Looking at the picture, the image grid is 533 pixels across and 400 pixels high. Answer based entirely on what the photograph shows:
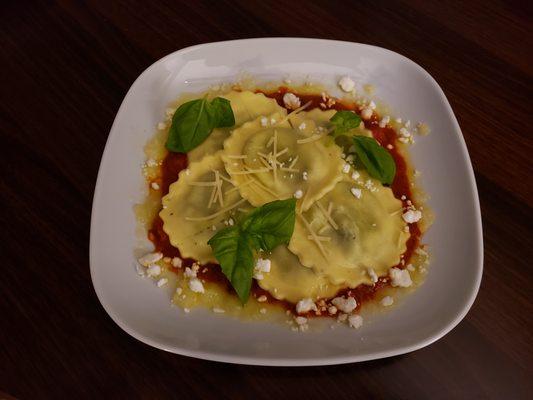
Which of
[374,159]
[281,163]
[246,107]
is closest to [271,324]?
[281,163]

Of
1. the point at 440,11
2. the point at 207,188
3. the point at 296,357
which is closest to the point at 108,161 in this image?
the point at 207,188

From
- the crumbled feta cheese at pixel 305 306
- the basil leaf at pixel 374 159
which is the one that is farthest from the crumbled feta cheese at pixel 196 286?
the basil leaf at pixel 374 159

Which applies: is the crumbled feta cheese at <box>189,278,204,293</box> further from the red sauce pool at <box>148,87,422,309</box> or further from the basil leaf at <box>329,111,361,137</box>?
the basil leaf at <box>329,111,361,137</box>

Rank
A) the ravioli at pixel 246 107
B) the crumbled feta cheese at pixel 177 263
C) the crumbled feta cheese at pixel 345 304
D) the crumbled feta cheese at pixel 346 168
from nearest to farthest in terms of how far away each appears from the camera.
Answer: the crumbled feta cheese at pixel 345 304 < the crumbled feta cheese at pixel 177 263 < the crumbled feta cheese at pixel 346 168 < the ravioli at pixel 246 107

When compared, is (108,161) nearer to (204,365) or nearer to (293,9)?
(204,365)

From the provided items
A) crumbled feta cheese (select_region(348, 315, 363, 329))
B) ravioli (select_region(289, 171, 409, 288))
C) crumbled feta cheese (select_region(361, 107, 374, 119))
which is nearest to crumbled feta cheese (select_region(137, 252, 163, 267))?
ravioli (select_region(289, 171, 409, 288))

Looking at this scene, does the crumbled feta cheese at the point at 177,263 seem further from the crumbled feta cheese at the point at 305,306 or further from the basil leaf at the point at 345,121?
the basil leaf at the point at 345,121

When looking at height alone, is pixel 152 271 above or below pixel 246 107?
below

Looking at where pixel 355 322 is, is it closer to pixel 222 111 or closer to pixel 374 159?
pixel 374 159
